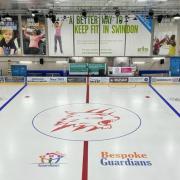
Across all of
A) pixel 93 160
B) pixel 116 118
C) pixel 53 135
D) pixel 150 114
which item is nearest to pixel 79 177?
pixel 93 160

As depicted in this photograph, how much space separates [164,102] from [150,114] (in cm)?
157

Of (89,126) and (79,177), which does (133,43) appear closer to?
(89,126)

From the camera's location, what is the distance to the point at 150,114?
771 cm

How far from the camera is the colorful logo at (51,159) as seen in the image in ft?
15.6

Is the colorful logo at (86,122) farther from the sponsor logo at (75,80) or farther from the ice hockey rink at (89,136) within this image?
the sponsor logo at (75,80)

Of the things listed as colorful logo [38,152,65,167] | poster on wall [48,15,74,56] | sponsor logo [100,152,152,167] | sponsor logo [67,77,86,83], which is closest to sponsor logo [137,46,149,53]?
poster on wall [48,15,74,56]

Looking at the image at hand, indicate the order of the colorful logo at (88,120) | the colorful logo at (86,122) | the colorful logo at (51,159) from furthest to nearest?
the colorful logo at (88,120), the colorful logo at (86,122), the colorful logo at (51,159)

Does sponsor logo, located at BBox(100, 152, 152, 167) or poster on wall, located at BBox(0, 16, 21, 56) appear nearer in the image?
sponsor logo, located at BBox(100, 152, 152, 167)

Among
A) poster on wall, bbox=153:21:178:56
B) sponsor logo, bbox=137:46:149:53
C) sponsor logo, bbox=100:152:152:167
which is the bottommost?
sponsor logo, bbox=100:152:152:167

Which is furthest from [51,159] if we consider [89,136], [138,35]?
[138,35]

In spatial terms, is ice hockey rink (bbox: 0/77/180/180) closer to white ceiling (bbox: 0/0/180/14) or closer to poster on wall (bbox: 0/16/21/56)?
white ceiling (bbox: 0/0/180/14)

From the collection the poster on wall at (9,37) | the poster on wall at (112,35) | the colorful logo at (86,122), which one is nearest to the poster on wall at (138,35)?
the poster on wall at (112,35)

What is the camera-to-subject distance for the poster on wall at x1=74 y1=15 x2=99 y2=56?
14469 millimetres

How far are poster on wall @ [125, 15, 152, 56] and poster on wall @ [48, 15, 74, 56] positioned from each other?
3.17 m
